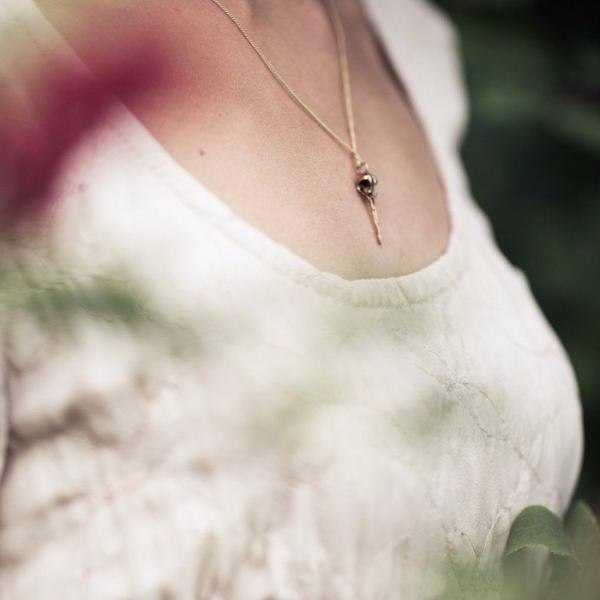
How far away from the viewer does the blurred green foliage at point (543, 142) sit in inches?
51.7

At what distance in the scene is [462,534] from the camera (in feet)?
1.98

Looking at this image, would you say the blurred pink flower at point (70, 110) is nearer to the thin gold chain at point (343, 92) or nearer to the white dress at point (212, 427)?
the white dress at point (212, 427)

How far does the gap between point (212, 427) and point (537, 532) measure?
25 centimetres

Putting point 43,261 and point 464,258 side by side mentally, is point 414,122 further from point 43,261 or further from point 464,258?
point 43,261

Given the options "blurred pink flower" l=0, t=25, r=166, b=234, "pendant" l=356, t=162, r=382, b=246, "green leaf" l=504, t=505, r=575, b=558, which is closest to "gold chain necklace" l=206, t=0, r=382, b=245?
"pendant" l=356, t=162, r=382, b=246

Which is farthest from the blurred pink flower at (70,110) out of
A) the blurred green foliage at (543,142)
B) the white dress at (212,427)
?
the blurred green foliage at (543,142)

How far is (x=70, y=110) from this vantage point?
1.00ft

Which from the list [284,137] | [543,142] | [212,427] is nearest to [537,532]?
[212,427]

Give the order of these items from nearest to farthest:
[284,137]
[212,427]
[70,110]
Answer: [70,110]
[212,427]
[284,137]

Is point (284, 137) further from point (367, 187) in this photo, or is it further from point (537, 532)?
point (537, 532)

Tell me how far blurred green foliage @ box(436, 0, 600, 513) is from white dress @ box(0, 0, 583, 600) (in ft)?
2.47

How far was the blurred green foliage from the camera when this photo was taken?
1.31 m

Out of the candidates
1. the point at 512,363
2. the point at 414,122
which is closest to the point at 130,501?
the point at 512,363

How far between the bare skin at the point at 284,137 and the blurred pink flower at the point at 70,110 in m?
0.20
